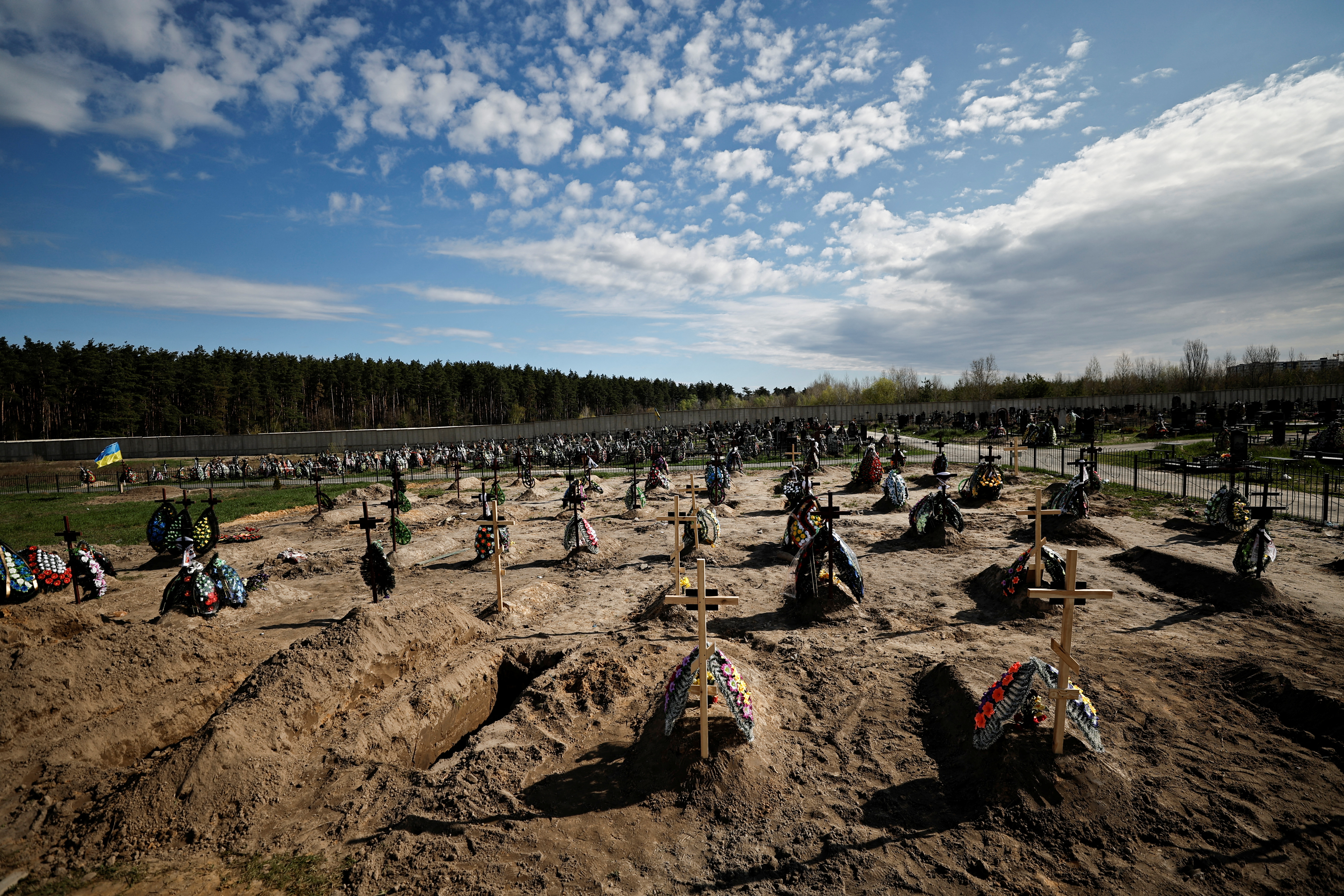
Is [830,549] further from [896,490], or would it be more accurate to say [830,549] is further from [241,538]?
[241,538]

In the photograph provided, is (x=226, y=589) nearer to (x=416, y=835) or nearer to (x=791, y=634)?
(x=416, y=835)

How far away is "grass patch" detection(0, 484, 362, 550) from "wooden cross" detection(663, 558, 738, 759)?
16.8m

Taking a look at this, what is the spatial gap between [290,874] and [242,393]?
2999 inches

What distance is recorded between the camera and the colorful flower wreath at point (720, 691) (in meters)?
4.59

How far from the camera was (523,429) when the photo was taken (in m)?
60.2

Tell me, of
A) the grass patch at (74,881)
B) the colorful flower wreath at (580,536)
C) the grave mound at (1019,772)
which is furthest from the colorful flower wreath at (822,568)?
the grass patch at (74,881)

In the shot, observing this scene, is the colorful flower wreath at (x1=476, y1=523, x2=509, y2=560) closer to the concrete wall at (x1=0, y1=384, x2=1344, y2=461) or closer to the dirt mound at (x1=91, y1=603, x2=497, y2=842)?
the dirt mound at (x1=91, y1=603, x2=497, y2=842)

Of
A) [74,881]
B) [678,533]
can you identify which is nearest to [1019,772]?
[678,533]

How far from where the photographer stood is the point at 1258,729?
16.1 feet

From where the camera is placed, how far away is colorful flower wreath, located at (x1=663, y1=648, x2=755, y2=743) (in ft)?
15.1

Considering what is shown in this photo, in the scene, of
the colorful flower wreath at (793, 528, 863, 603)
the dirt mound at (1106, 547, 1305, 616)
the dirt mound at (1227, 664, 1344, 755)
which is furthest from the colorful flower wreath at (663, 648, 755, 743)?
the dirt mound at (1106, 547, 1305, 616)

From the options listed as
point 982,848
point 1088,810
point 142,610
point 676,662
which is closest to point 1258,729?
point 1088,810

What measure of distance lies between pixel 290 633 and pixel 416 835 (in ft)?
20.2

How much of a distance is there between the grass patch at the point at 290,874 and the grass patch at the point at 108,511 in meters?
15.2
